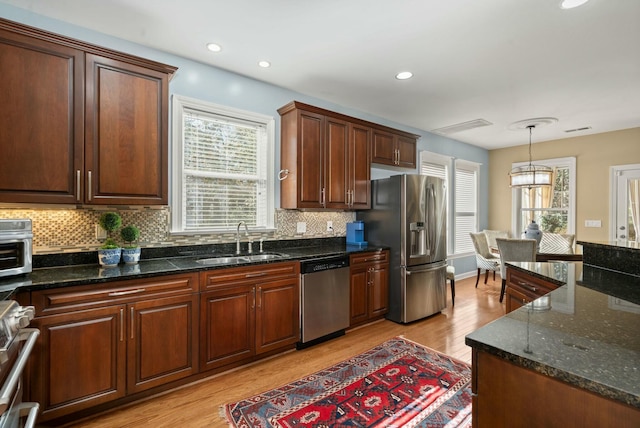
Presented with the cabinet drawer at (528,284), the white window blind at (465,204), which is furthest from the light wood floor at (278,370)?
the white window blind at (465,204)

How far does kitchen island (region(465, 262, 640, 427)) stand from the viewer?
774 millimetres

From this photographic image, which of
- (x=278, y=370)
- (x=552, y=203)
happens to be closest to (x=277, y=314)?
(x=278, y=370)

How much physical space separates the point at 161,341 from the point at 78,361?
0.46 m

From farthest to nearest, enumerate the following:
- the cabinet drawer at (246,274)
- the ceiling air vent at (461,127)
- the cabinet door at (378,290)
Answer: the ceiling air vent at (461,127), the cabinet door at (378,290), the cabinet drawer at (246,274)

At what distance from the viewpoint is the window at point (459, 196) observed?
5539 mm

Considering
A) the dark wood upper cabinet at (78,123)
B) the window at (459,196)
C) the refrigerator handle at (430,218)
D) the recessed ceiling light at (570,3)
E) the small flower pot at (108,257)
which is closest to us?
the dark wood upper cabinet at (78,123)

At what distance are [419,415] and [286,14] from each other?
9.53 feet

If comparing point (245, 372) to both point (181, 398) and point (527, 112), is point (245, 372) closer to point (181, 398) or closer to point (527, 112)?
point (181, 398)

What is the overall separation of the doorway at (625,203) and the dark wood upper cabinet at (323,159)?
14.5 feet

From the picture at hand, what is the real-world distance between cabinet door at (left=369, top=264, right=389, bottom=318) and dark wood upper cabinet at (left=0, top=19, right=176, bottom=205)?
91.9 inches

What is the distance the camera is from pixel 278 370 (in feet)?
8.48

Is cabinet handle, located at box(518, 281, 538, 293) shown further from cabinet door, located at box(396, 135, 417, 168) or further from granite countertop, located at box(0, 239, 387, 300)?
cabinet door, located at box(396, 135, 417, 168)

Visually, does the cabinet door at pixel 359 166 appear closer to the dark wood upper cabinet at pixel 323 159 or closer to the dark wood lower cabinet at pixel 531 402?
the dark wood upper cabinet at pixel 323 159

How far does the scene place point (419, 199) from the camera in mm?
3652
